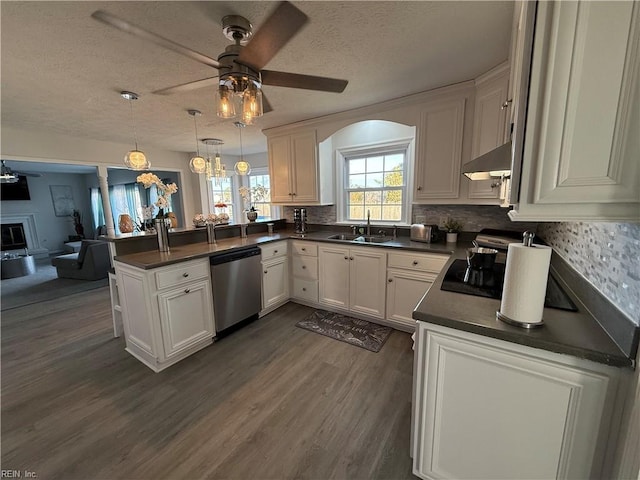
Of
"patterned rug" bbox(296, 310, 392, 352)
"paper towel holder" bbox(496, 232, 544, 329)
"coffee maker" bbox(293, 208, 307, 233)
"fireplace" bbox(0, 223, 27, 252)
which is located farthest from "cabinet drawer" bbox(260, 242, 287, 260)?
"fireplace" bbox(0, 223, 27, 252)

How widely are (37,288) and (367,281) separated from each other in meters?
Result: 5.61

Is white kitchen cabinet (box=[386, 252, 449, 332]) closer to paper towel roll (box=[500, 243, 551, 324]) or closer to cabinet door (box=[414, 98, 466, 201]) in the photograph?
cabinet door (box=[414, 98, 466, 201])

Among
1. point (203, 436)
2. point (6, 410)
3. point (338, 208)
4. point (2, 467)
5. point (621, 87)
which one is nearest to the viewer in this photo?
point (621, 87)

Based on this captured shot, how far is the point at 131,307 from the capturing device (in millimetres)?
2254

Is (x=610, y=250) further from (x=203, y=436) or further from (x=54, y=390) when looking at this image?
(x=54, y=390)

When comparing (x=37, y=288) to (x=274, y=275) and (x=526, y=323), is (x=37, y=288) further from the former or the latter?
(x=526, y=323)

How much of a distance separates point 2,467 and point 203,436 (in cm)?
104

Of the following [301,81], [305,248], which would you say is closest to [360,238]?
[305,248]

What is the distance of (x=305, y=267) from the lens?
10.7 feet

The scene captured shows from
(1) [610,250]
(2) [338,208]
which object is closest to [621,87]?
(1) [610,250]

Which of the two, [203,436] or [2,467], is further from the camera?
[203,436]

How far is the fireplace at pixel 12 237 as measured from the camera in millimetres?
6617

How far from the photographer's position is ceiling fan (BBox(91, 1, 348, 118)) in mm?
1067

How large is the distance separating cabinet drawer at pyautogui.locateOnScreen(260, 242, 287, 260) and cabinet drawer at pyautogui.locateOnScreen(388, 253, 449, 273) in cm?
137
